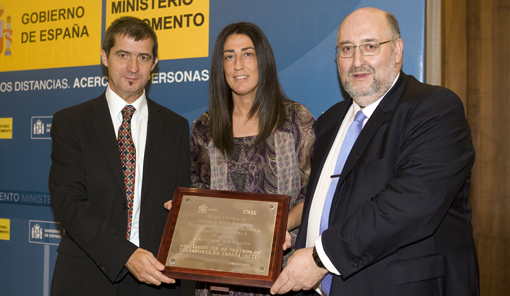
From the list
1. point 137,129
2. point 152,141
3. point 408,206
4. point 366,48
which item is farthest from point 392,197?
point 137,129

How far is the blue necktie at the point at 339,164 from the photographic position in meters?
2.24

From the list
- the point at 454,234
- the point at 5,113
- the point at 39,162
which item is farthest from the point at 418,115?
the point at 5,113

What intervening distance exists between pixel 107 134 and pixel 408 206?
174 centimetres

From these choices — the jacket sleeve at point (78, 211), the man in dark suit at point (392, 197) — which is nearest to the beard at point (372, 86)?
the man in dark suit at point (392, 197)

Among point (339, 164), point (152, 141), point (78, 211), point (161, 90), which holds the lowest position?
point (78, 211)

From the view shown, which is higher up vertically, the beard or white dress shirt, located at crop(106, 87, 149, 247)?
the beard

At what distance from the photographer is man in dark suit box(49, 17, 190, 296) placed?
2457 mm

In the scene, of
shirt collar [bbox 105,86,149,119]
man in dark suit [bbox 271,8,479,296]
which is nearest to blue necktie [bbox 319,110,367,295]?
man in dark suit [bbox 271,8,479,296]

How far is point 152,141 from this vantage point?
8.89 ft

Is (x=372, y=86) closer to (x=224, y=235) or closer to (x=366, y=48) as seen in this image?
(x=366, y=48)

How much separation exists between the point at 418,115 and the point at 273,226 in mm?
911

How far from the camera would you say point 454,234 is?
2033mm

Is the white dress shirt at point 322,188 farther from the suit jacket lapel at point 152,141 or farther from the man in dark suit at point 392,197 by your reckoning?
the suit jacket lapel at point 152,141

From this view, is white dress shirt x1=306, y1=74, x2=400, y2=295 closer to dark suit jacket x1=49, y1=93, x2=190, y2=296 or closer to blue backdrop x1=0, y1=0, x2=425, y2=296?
blue backdrop x1=0, y1=0, x2=425, y2=296
